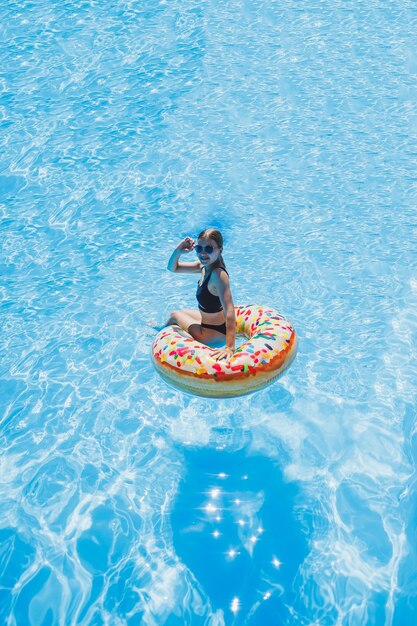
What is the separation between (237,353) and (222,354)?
0.39 feet

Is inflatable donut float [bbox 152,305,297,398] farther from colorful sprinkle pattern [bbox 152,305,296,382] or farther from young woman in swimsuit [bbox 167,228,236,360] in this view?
young woman in swimsuit [bbox 167,228,236,360]

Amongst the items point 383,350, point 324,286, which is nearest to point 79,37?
point 324,286

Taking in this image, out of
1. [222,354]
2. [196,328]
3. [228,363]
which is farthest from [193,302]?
[228,363]

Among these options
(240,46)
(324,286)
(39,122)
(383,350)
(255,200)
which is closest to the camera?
(383,350)

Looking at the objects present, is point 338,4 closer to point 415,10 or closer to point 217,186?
point 415,10

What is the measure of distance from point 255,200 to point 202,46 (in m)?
4.31

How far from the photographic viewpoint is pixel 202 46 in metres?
12.5

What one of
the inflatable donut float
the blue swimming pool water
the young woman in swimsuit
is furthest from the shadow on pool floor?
the young woman in swimsuit

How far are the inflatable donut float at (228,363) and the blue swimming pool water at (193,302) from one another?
1005 millimetres

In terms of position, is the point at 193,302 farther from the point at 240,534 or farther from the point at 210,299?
the point at 240,534

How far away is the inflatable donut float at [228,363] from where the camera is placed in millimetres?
5516

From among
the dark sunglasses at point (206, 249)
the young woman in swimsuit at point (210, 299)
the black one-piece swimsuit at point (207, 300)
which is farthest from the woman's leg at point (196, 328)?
the dark sunglasses at point (206, 249)

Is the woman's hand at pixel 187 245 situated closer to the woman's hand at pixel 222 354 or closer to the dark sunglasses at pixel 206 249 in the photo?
the dark sunglasses at pixel 206 249

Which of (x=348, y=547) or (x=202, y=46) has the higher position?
(x=202, y=46)
